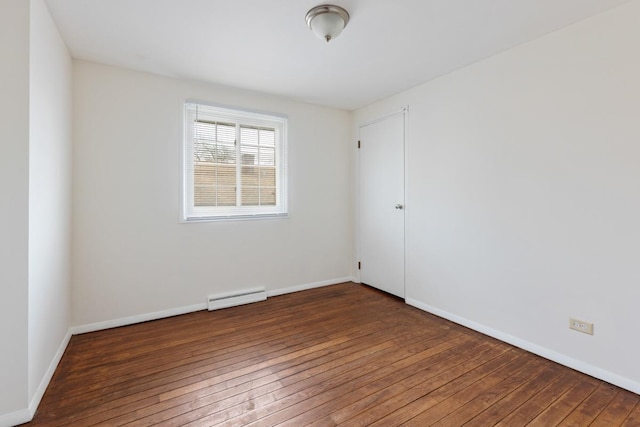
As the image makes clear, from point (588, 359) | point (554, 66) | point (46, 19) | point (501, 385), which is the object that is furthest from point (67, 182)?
point (588, 359)

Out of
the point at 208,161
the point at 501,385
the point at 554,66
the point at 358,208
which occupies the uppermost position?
the point at 554,66

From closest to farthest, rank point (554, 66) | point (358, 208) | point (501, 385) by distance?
point (501, 385) < point (554, 66) < point (358, 208)

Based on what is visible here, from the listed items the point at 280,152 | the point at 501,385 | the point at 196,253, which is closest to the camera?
the point at 501,385

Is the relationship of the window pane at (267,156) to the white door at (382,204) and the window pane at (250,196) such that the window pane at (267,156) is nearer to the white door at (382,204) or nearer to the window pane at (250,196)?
the window pane at (250,196)

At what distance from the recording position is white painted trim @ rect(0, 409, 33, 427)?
1528 mm

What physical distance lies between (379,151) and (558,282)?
2281mm

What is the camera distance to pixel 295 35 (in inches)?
88.1

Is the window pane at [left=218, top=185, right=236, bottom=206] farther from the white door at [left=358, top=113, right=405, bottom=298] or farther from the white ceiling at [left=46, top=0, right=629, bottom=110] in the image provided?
the white door at [left=358, top=113, right=405, bottom=298]

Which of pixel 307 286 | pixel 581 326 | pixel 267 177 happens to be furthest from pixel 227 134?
pixel 581 326

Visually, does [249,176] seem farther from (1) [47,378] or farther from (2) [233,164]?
(1) [47,378]

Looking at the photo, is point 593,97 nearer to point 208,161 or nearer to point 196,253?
point 208,161

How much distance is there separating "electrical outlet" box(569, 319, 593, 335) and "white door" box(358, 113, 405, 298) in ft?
5.28

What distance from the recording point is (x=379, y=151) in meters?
3.73

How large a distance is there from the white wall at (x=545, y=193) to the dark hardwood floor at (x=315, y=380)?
0.33 metres
